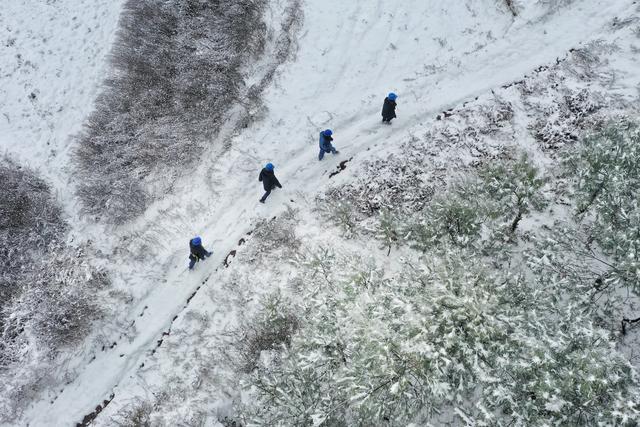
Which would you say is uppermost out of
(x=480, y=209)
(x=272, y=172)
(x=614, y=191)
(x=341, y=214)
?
(x=272, y=172)

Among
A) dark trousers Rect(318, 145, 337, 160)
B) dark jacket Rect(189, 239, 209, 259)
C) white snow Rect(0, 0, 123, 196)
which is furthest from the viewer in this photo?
white snow Rect(0, 0, 123, 196)

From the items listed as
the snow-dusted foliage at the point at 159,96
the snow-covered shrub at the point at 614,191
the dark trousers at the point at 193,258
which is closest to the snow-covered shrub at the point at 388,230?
the snow-covered shrub at the point at 614,191

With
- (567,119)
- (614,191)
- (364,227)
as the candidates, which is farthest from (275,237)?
(567,119)

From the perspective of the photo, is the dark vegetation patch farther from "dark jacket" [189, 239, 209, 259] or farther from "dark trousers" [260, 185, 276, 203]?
"dark trousers" [260, 185, 276, 203]

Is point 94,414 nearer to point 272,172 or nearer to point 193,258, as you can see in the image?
point 193,258

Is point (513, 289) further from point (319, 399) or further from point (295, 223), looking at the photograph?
point (295, 223)

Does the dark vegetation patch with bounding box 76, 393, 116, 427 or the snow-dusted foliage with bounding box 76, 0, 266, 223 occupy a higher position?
the snow-dusted foliage with bounding box 76, 0, 266, 223

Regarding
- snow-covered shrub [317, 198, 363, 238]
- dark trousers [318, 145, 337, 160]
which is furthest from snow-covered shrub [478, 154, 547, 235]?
Result: dark trousers [318, 145, 337, 160]
